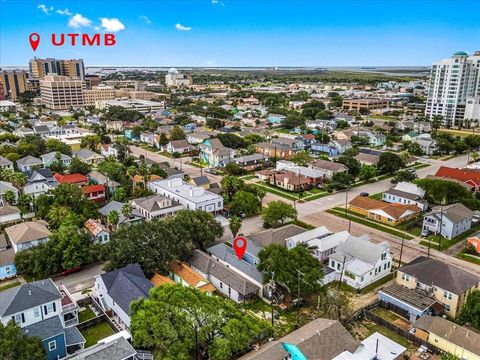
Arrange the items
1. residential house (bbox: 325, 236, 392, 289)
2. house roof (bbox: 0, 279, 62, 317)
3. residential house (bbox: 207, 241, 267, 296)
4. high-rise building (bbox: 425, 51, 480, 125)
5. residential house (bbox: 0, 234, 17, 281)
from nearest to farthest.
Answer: house roof (bbox: 0, 279, 62, 317), residential house (bbox: 207, 241, 267, 296), residential house (bbox: 325, 236, 392, 289), residential house (bbox: 0, 234, 17, 281), high-rise building (bbox: 425, 51, 480, 125)

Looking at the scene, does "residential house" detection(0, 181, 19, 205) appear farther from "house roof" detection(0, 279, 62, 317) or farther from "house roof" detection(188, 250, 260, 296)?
"house roof" detection(188, 250, 260, 296)

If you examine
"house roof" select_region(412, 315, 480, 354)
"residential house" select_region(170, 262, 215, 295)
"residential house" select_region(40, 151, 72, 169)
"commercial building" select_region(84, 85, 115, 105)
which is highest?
"commercial building" select_region(84, 85, 115, 105)

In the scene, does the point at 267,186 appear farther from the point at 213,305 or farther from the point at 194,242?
A: the point at 213,305

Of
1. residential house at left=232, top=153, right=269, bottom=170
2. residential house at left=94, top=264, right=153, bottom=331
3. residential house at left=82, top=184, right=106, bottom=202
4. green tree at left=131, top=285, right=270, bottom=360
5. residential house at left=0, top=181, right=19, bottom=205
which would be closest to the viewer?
green tree at left=131, top=285, right=270, bottom=360

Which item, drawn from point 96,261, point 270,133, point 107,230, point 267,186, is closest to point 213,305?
point 96,261

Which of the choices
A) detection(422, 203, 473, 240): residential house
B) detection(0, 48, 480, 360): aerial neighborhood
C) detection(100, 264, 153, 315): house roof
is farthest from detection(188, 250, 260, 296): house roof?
detection(422, 203, 473, 240): residential house

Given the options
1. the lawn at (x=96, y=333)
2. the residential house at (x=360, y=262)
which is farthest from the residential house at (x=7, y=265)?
the residential house at (x=360, y=262)

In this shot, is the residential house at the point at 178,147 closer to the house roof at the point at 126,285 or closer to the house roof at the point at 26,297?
the house roof at the point at 126,285
